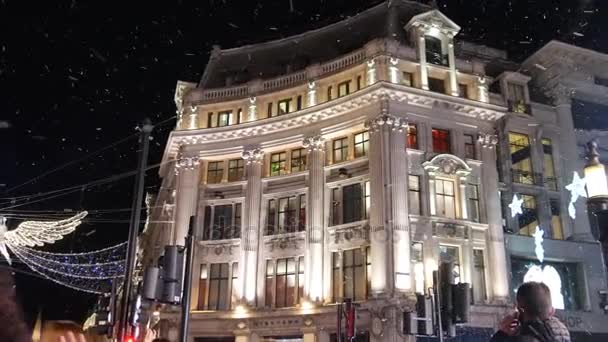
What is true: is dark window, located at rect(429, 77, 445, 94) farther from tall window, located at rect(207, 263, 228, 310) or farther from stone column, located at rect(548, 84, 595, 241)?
tall window, located at rect(207, 263, 228, 310)

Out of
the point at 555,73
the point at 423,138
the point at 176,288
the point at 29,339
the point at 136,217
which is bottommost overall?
the point at 29,339

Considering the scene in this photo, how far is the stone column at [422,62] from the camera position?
1210 inches

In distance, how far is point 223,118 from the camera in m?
35.4

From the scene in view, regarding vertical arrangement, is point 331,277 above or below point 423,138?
below

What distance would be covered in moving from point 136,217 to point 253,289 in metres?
20.3

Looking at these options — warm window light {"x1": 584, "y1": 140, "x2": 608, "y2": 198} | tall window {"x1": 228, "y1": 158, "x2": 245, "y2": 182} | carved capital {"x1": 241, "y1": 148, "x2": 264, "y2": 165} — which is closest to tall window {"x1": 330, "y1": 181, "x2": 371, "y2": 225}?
carved capital {"x1": 241, "y1": 148, "x2": 264, "y2": 165}

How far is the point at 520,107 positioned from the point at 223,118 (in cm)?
1830

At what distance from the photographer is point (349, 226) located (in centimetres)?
2919

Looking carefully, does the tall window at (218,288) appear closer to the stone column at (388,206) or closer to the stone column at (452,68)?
the stone column at (388,206)

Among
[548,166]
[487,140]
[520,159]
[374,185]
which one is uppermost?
[487,140]

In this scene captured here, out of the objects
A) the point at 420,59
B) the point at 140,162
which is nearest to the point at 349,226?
the point at 420,59

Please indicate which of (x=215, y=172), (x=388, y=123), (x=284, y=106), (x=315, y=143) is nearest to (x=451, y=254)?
(x=388, y=123)

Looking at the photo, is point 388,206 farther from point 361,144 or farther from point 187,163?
point 187,163

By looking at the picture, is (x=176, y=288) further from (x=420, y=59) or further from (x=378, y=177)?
(x=420, y=59)
